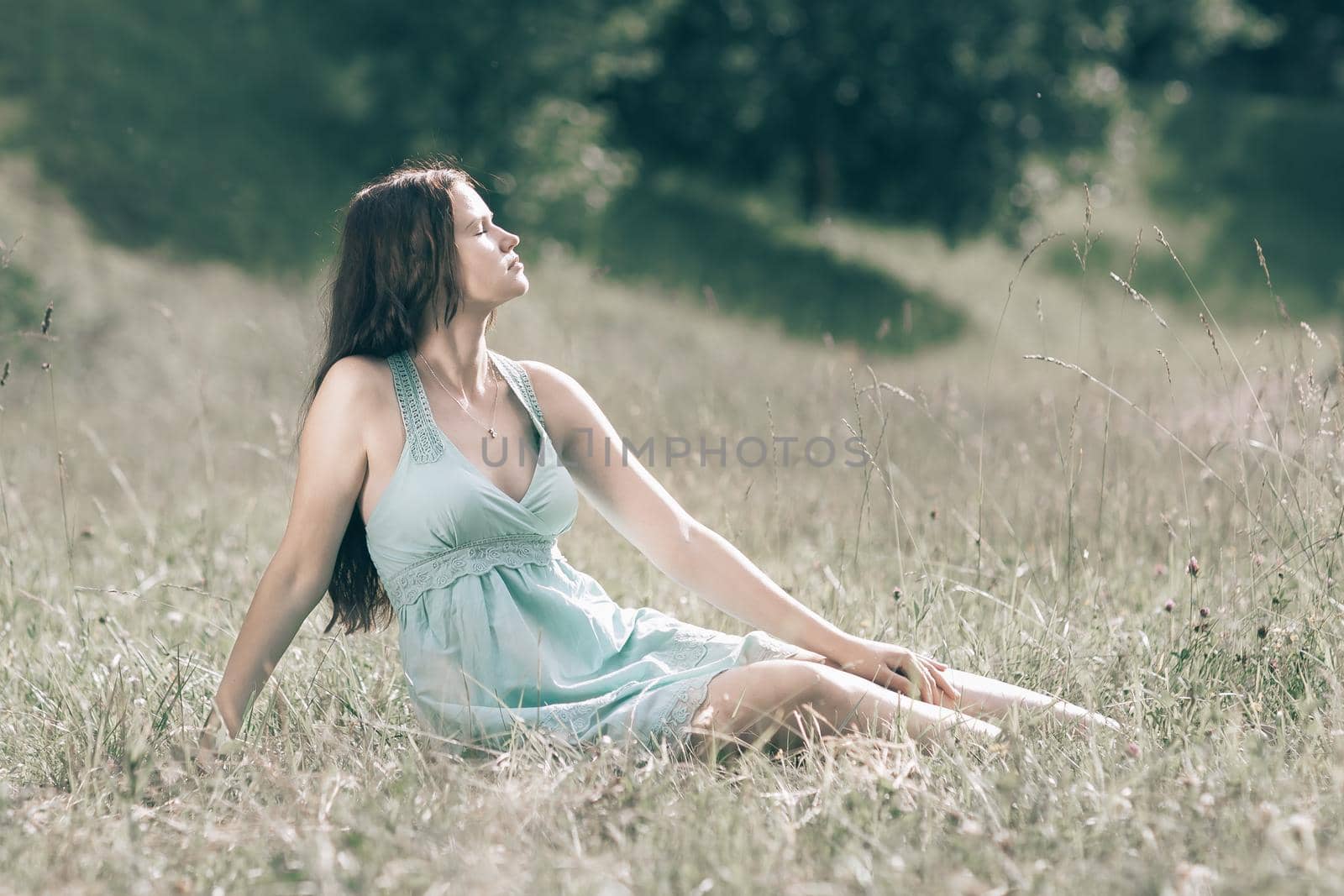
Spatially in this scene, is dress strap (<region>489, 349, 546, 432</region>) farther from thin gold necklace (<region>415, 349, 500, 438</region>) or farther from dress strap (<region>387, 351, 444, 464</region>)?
dress strap (<region>387, 351, 444, 464</region>)

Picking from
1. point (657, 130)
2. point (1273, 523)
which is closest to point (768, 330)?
point (657, 130)

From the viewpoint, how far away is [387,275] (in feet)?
9.41

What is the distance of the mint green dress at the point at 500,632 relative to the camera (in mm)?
2641

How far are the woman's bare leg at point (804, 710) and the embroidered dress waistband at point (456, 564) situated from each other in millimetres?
555

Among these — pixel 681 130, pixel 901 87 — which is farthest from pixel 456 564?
pixel 681 130

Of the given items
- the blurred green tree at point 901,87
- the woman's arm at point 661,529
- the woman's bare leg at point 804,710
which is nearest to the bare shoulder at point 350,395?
the woman's arm at point 661,529

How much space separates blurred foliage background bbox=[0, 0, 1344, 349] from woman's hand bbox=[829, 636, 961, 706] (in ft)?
26.3

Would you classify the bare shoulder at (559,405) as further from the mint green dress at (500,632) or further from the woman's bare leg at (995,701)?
the woman's bare leg at (995,701)

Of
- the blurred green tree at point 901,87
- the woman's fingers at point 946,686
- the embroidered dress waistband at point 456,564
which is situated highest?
the blurred green tree at point 901,87

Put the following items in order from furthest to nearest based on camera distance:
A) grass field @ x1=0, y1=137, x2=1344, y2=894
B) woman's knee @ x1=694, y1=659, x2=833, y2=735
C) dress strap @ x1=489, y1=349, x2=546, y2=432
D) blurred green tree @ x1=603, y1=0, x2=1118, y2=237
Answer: blurred green tree @ x1=603, y1=0, x2=1118, y2=237 → dress strap @ x1=489, y1=349, x2=546, y2=432 → woman's knee @ x1=694, y1=659, x2=833, y2=735 → grass field @ x1=0, y1=137, x2=1344, y2=894

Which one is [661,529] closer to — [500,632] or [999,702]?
[500,632]

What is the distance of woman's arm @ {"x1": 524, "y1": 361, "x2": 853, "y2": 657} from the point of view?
281 cm

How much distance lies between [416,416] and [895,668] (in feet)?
3.97

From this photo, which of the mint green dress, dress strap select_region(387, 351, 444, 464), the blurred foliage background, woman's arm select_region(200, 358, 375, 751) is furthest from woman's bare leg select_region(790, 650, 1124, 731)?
the blurred foliage background
